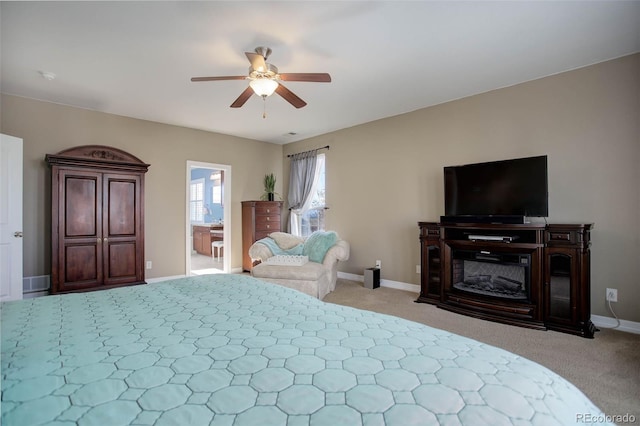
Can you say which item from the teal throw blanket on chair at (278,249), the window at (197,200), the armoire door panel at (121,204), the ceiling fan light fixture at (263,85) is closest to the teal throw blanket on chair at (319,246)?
the teal throw blanket on chair at (278,249)

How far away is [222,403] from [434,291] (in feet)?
11.8

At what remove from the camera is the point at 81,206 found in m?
3.95

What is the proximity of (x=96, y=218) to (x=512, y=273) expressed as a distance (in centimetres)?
507

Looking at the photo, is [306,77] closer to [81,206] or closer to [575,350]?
[575,350]

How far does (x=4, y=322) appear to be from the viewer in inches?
51.5

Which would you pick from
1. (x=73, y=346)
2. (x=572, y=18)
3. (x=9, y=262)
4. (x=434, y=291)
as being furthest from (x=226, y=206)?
(x=572, y=18)

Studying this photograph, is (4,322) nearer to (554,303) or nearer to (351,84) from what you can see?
(351,84)

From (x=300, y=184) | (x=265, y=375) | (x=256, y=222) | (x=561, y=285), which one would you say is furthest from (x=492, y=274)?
(x=256, y=222)

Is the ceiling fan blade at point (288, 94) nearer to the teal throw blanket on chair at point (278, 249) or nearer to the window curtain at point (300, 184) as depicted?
the teal throw blanket on chair at point (278, 249)

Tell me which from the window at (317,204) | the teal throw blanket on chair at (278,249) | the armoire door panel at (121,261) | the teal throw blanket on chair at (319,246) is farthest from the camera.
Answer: the window at (317,204)

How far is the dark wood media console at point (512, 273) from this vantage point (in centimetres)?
286

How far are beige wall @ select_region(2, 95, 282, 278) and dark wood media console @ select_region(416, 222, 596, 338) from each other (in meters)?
3.67

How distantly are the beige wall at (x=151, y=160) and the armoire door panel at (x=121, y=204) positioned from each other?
1.62 feet

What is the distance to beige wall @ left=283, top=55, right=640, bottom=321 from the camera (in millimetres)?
2943
